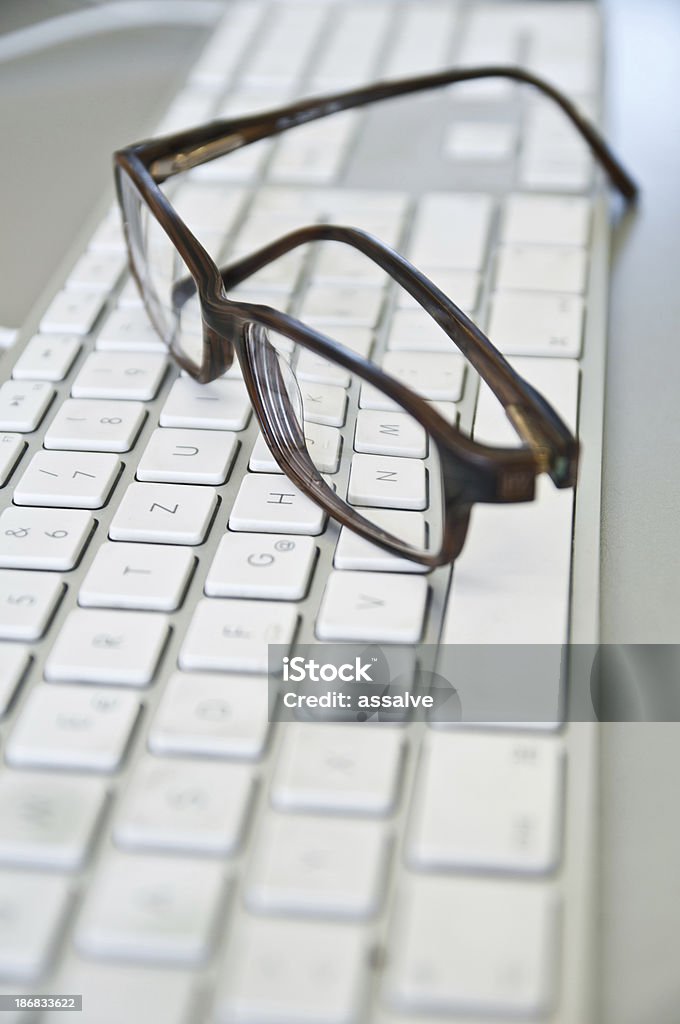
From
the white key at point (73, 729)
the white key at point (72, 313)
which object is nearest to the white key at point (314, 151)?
the white key at point (72, 313)

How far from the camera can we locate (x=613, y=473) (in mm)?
374

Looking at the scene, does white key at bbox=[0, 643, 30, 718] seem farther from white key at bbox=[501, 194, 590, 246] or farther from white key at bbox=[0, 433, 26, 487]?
white key at bbox=[501, 194, 590, 246]

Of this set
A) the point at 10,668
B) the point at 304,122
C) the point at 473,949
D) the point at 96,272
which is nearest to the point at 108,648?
the point at 10,668

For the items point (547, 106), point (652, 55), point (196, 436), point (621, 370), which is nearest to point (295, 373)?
point (196, 436)

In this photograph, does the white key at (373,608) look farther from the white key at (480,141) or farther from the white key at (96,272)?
the white key at (480,141)

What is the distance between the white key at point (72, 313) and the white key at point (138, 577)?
0.47 ft

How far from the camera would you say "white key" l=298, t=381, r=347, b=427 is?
36cm

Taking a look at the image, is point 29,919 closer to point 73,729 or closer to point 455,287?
point 73,729

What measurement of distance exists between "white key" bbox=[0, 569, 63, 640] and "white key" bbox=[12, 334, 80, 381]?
0.11m

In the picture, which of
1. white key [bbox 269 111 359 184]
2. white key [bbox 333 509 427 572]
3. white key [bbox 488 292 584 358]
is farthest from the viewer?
white key [bbox 269 111 359 184]

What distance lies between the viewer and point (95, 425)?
0.38m

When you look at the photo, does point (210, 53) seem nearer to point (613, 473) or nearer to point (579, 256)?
point (579, 256)

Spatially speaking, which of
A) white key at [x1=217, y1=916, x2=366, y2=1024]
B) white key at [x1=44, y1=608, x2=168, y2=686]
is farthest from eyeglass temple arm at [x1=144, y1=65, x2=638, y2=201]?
white key at [x1=217, y1=916, x2=366, y2=1024]

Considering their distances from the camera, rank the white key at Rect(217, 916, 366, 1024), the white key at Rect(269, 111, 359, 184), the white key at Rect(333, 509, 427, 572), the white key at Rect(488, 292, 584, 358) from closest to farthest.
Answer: the white key at Rect(217, 916, 366, 1024) < the white key at Rect(333, 509, 427, 572) < the white key at Rect(488, 292, 584, 358) < the white key at Rect(269, 111, 359, 184)
